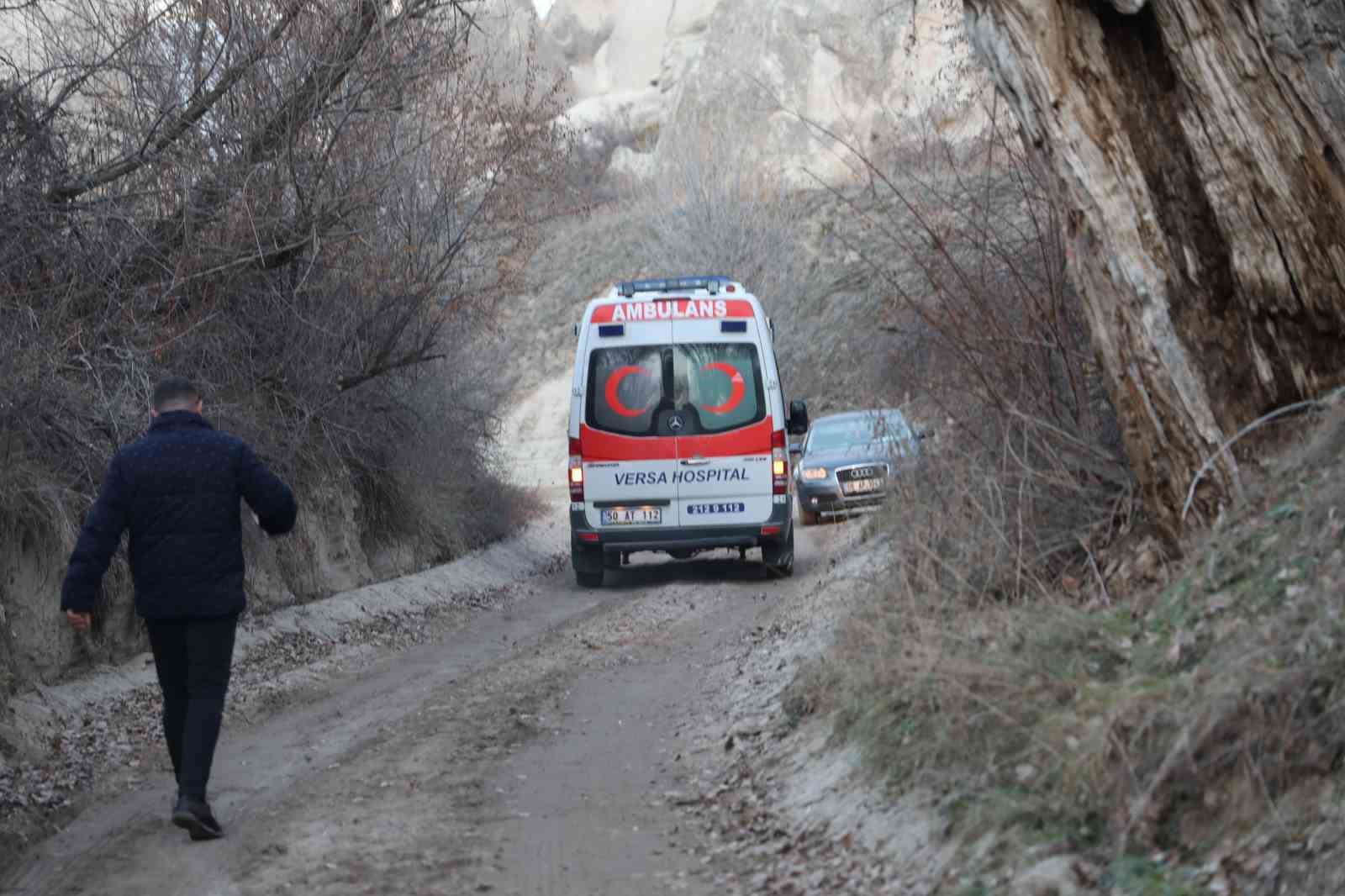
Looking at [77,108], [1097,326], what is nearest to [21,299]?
[77,108]

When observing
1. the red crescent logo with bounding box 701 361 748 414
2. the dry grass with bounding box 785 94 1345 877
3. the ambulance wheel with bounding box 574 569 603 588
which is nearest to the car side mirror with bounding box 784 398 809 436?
the red crescent logo with bounding box 701 361 748 414

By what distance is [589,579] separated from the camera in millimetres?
17281

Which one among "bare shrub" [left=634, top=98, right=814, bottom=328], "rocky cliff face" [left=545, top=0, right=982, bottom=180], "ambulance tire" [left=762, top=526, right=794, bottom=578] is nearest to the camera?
"ambulance tire" [left=762, top=526, right=794, bottom=578]

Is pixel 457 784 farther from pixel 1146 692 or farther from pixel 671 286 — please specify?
pixel 671 286

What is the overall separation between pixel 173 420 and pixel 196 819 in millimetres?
1799

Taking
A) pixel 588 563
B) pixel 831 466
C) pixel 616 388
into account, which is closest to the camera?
pixel 616 388

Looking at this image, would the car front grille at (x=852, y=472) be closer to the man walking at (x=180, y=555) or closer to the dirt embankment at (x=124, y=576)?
the dirt embankment at (x=124, y=576)

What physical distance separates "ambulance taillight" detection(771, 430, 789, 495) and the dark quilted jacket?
29.9 ft

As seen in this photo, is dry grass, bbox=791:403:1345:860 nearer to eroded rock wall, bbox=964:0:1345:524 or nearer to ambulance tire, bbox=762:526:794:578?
eroded rock wall, bbox=964:0:1345:524

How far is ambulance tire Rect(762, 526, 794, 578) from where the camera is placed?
16.2 m

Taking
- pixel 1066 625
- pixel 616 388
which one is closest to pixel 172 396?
pixel 1066 625

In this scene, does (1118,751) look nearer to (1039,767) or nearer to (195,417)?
(1039,767)

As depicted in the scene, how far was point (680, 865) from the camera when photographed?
6121 mm

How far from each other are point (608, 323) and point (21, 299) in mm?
Result: 6615
